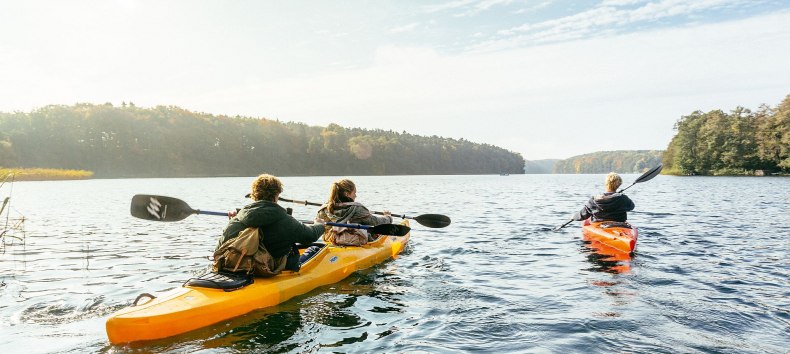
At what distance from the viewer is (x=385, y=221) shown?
32.5 feet

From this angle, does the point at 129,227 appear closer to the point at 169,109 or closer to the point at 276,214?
the point at 276,214

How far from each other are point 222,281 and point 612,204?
8.95 meters

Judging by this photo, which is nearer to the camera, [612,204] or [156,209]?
[156,209]

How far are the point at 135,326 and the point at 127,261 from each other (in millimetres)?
5956

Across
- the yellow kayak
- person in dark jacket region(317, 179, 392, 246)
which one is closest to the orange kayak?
person in dark jacket region(317, 179, 392, 246)

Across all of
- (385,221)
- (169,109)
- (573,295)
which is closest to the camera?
(573,295)

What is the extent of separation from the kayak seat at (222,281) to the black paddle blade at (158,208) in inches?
77.2

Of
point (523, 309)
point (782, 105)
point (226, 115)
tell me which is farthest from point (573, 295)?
point (226, 115)

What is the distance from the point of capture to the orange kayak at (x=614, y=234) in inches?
402

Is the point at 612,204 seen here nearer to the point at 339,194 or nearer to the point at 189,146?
the point at 339,194

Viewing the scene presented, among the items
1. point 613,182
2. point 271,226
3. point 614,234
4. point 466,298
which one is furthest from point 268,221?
point 613,182

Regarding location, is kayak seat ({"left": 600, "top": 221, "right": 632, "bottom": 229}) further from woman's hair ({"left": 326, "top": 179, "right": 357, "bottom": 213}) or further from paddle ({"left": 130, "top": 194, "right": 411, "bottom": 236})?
paddle ({"left": 130, "top": 194, "right": 411, "bottom": 236})

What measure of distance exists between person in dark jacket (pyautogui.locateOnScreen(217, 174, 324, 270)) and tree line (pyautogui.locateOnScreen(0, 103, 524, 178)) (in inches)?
2877

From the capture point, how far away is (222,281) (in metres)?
6.31
